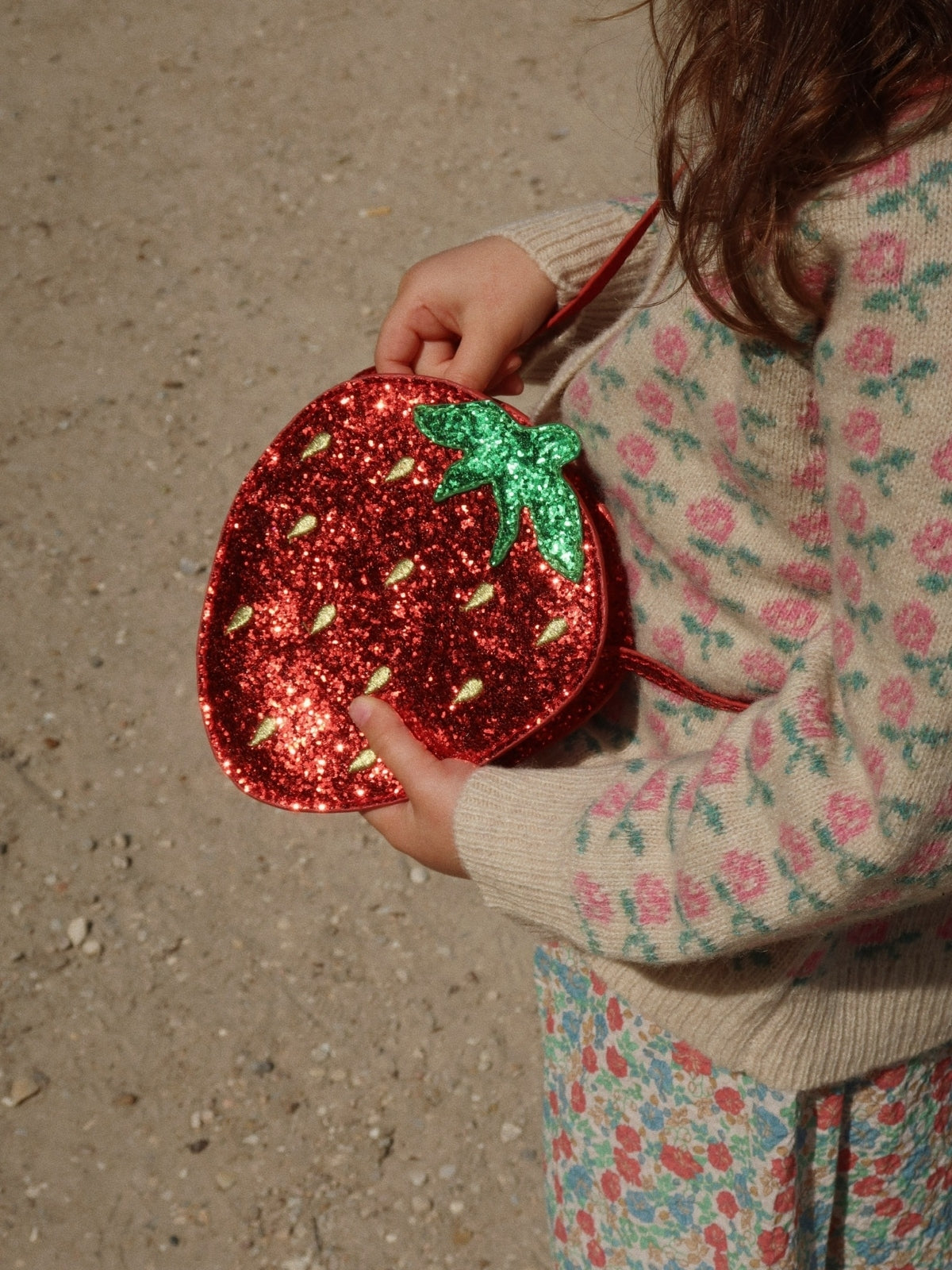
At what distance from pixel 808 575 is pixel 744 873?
206 millimetres

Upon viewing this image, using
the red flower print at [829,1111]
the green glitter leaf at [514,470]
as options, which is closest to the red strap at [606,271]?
the green glitter leaf at [514,470]

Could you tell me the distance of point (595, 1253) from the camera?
113 cm

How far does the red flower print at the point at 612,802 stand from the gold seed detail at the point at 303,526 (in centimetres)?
36

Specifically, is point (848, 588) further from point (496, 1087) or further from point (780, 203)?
point (496, 1087)

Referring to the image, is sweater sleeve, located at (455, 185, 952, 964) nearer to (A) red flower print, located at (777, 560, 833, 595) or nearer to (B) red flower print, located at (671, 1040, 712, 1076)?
(A) red flower print, located at (777, 560, 833, 595)

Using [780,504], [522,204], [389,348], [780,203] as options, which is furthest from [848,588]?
[522,204]

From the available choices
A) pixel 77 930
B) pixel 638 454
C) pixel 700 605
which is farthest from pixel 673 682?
pixel 77 930

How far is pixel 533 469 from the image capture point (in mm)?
972

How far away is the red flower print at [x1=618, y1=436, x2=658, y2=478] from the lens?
35.2 inches

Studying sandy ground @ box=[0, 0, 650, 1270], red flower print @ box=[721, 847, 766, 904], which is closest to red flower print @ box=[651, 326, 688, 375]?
red flower print @ box=[721, 847, 766, 904]

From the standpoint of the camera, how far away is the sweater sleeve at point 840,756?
2.08ft

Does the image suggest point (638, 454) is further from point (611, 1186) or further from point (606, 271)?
point (611, 1186)

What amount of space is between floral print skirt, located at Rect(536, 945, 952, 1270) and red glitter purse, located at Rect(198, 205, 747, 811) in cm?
24

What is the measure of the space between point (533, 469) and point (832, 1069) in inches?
20.3
